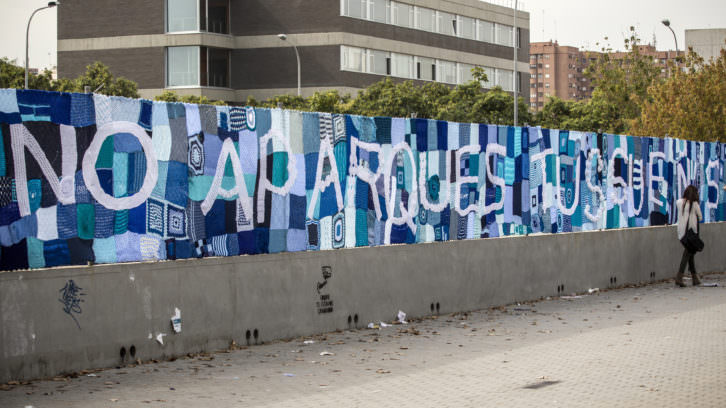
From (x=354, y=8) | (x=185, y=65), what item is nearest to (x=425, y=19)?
(x=354, y=8)

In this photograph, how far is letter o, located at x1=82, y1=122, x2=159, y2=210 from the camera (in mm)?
9688

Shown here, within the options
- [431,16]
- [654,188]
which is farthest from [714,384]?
[431,16]

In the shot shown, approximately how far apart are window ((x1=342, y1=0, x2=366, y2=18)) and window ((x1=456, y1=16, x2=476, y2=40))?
1389 centimetres

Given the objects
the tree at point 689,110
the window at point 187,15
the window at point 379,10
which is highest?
the window at point 379,10

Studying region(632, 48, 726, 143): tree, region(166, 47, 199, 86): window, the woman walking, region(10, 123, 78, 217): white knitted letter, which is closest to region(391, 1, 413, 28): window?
region(166, 47, 199, 86): window

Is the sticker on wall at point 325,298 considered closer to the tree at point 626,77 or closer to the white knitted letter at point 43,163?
the white knitted letter at point 43,163

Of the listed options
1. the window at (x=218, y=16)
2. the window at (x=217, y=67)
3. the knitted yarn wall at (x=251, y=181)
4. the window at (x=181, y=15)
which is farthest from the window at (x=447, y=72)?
the knitted yarn wall at (x=251, y=181)

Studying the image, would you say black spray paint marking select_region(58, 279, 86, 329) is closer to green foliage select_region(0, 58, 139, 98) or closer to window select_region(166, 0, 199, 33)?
green foliage select_region(0, 58, 139, 98)

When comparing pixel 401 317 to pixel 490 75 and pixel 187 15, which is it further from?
pixel 490 75

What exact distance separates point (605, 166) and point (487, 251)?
4789mm

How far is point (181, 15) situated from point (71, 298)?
211 ft

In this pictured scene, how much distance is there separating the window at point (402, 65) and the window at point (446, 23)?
5.26 m

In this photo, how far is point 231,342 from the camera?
35.5 feet

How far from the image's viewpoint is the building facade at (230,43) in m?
71.3
